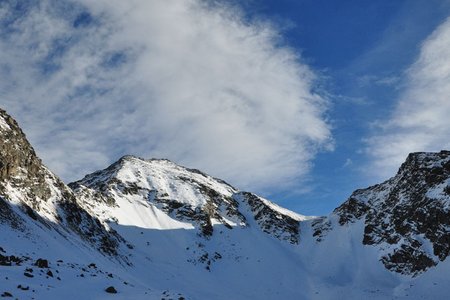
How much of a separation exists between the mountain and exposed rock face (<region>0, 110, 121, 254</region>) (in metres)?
0.18

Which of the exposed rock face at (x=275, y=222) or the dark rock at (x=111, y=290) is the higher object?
the exposed rock face at (x=275, y=222)

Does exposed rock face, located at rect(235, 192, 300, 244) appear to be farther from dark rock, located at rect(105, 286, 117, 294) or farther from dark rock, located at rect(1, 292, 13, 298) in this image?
dark rock, located at rect(1, 292, 13, 298)

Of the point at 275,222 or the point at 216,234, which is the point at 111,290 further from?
the point at 275,222

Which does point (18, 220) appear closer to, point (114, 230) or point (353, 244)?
point (114, 230)

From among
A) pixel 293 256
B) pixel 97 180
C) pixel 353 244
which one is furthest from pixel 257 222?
pixel 97 180

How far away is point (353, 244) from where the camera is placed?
78250 mm

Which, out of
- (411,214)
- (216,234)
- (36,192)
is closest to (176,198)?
(216,234)

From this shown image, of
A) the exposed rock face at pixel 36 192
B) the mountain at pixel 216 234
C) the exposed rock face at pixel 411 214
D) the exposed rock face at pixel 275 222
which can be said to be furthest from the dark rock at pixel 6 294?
the exposed rock face at pixel 275 222

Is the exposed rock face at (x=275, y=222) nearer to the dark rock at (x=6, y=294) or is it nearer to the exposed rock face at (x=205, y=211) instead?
the exposed rock face at (x=205, y=211)

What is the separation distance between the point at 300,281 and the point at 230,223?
2317cm

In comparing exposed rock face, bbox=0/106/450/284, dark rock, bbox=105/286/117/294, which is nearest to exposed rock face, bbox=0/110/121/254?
exposed rock face, bbox=0/106/450/284

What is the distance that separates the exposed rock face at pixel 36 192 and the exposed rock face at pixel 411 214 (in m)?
43.7

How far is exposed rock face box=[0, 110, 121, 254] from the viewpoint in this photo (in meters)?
45.7

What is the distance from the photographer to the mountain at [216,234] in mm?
43812
